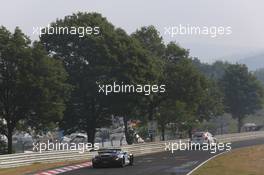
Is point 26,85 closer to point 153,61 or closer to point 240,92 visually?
point 153,61

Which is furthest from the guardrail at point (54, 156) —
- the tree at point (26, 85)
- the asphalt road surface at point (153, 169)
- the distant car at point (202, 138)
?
the tree at point (26, 85)

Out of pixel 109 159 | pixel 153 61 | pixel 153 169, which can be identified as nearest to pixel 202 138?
pixel 153 61

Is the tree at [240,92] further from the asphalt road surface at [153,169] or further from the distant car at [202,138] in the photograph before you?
the asphalt road surface at [153,169]

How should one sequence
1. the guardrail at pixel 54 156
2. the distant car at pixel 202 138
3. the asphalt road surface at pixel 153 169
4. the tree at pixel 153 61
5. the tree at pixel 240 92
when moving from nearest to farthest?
the asphalt road surface at pixel 153 169
the guardrail at pixel 54 156
the distant car at pixel 202 138
the tree at pixel 153 61
the tree at pixel 240 92

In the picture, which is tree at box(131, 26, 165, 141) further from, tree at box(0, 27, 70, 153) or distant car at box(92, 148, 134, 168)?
distant car at box(92, 148, 134, 168)

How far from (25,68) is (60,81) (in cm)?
402

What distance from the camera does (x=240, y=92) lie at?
10706 cm

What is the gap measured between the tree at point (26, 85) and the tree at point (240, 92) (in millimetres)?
60710

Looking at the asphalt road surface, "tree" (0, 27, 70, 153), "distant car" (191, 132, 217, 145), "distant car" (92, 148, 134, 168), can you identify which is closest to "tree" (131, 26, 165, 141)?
"distant car" (191, 132, 217, 145)

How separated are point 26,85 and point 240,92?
213 feet

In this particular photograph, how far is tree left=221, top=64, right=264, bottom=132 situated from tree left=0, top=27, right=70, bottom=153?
60.7 metres

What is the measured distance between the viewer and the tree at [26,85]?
160 ft

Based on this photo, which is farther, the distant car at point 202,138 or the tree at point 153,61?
the tree at point 153,61

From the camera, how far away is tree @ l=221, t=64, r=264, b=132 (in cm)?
10694
